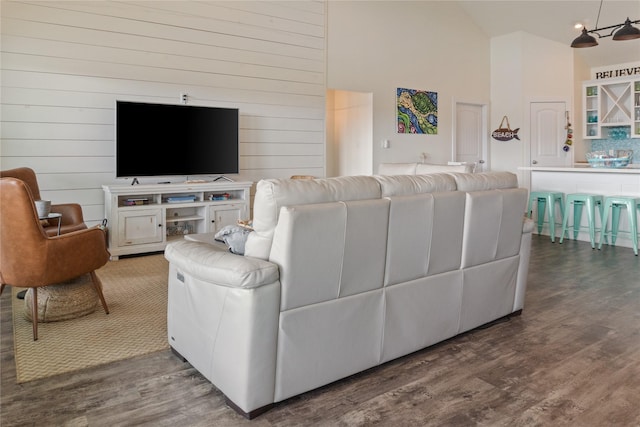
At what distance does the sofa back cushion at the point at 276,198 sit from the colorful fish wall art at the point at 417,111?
574 cm

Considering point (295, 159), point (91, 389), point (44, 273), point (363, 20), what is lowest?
point (91, 389)

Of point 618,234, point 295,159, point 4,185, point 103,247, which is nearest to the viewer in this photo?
point 4,185

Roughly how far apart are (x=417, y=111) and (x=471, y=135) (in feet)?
5.09

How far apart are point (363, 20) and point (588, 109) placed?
15.2ft

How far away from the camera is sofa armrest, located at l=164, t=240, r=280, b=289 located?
6.30 ft

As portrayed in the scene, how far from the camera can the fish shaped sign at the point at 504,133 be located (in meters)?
8.52

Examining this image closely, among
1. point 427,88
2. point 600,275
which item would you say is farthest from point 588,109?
point 600,275

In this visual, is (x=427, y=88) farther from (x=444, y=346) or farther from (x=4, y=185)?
(x=4, y=185)

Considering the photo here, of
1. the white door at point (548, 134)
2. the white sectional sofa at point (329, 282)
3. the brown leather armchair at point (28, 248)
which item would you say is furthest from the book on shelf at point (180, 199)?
the white door at point (548, 134)

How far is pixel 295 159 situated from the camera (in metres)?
6.74

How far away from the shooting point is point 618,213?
19.1ft

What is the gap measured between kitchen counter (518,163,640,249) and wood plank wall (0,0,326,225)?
324 cm

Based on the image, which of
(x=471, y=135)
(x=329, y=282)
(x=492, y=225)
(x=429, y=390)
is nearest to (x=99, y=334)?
(x=329, y=282)

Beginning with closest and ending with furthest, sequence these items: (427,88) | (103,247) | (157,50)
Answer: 1. (103,247)
2. (157,50)
3. (427,88)
